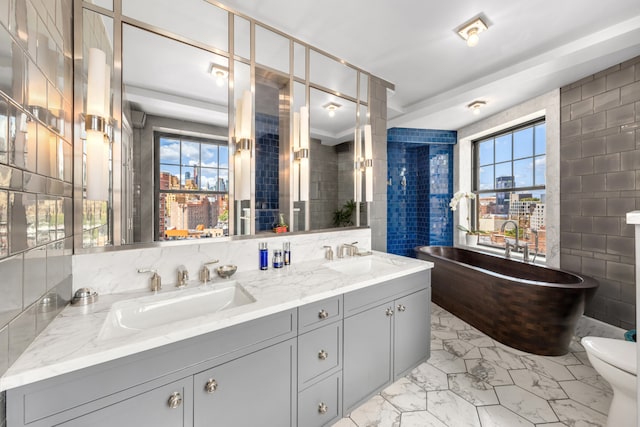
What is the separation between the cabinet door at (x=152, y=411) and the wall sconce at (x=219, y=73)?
1727 mm

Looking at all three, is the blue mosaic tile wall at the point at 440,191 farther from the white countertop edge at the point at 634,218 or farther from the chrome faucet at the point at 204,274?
the chrome faucet at the point at 204,274

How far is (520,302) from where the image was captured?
7.52 ft

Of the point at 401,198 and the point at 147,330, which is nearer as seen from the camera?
the point at 147,330

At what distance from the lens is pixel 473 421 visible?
5.18 feet

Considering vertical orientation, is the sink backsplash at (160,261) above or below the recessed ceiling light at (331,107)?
below

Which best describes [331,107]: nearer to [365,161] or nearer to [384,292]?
[365,161]

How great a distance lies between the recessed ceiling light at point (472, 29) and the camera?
77.0 inches

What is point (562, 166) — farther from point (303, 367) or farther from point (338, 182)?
point (303, 367)

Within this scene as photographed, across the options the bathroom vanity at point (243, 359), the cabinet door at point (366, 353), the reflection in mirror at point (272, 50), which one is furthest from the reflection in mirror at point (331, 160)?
the cabinet door at point (366, 353)

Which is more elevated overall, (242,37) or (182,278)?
(242,37)

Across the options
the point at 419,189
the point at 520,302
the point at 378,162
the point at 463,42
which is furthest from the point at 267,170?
the point at 419,189

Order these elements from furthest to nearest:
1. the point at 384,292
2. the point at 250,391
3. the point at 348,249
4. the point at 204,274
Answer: the point at 348,249 < the point at 384,292 < the point at 204,274 < the point at 250,391

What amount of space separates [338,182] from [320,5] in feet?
4.42

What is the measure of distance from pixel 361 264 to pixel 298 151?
3.68 feet
